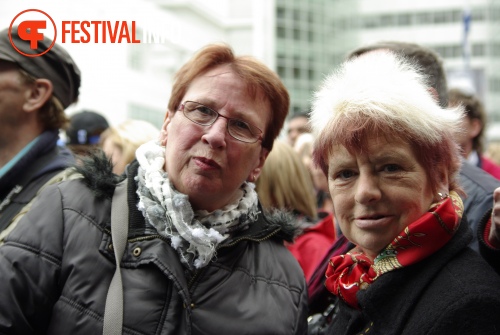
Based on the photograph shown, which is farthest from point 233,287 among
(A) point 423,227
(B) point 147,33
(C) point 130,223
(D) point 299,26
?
(D) point 299,26

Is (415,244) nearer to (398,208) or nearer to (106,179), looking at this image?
(398,208)

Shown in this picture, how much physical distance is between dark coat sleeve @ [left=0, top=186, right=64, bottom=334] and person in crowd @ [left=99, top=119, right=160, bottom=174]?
6.29ft

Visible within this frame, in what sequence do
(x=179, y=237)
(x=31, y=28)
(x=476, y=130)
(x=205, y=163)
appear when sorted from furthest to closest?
(x=476, y=130), (x=31, y=28), (x=205, y=163), (x=179, y=237)

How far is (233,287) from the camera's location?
2.41m

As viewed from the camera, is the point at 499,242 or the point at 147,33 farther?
the point at 147,33

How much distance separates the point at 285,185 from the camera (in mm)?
3879

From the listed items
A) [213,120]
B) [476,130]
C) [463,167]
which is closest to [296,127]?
[476,130]

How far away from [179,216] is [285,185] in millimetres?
1604

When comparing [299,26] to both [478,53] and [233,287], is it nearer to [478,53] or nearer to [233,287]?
[478,53]

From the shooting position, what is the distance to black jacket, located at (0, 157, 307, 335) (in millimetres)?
2121

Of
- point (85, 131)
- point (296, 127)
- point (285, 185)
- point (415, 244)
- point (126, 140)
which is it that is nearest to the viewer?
point (415, 244)

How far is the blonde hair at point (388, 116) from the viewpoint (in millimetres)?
2027

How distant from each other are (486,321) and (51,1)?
2878 mm

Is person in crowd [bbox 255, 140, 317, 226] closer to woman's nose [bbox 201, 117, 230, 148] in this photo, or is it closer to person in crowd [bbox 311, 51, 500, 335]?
woman's nose [bbox 201, 117, 230, 148]
